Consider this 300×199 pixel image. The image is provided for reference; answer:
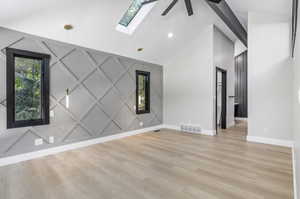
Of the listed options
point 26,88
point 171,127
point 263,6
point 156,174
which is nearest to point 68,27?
point 26,88

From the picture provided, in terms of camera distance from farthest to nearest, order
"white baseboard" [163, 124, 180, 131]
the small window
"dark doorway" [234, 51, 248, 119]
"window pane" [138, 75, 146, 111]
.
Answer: "dark doorway" [234, 51, 248, 119] < "white baseboard" [163, 124, 180, 131] < "window pane" [138, 75, 146, 111] < the small window

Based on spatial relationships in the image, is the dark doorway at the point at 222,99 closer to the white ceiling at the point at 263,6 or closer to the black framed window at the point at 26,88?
the white ceiling at the point at 263,6

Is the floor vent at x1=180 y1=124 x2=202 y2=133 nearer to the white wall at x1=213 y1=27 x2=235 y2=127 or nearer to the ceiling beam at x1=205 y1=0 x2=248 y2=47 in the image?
the white wall at x1=213 y1=27 x2=235 y2=127

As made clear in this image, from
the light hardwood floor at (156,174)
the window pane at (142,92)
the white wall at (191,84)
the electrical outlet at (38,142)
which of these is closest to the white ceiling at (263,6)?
the white wall at (191,84)

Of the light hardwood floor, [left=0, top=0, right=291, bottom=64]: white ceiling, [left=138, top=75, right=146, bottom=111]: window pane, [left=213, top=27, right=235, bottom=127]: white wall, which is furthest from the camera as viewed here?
[left=138, top=75, right=146, bottom=111]: window pane

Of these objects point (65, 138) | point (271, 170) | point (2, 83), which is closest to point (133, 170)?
point (65, 138)

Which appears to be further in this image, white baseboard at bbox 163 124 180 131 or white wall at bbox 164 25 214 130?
white baseboard at bbox 163 124 180 131

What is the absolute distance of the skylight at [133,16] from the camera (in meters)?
3.82

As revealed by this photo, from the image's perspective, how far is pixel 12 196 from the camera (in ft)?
6.54

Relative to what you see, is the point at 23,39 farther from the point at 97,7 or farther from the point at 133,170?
the point at 133,170

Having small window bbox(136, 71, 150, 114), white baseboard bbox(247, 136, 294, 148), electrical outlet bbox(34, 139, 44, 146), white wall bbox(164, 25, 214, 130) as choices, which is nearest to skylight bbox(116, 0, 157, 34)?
small window bbox(136, 71, 150, 114)

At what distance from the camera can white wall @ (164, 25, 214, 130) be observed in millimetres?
5156

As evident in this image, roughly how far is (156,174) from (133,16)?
142 inches

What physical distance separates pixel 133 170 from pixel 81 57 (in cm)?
290
